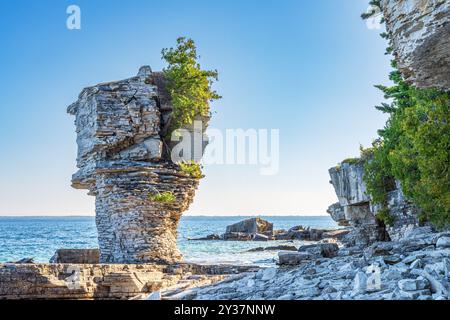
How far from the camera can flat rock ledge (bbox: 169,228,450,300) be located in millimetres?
6992

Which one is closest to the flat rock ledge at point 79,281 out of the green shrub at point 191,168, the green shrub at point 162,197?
the green shrub at point 162,197

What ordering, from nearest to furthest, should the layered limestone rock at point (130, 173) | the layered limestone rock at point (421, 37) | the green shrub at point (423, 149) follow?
the layered limestone rock at point (421, 37) < the green shrub at point (423, 149) < the layered limestone rock at point (130, 173)

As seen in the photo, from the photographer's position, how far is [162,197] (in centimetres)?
1995

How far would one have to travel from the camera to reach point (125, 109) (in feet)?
66.3

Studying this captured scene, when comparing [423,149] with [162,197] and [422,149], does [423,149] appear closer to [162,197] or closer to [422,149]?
[422,149]

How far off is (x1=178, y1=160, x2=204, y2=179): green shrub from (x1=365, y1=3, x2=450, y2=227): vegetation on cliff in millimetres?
8469

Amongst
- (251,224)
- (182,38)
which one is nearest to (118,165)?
(182,38)

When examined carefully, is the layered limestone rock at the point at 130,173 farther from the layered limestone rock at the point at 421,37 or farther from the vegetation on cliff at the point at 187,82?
the layered limestone rock at the point at 421,37

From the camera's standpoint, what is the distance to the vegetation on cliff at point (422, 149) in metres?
15.1

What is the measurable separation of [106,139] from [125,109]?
5.10 feet

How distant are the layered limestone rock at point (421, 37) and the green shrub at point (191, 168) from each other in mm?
12245

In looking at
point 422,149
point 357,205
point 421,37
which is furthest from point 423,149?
point 357,205

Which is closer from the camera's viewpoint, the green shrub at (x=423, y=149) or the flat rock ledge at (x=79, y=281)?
the flat rock ledge at (x=79, y=281)

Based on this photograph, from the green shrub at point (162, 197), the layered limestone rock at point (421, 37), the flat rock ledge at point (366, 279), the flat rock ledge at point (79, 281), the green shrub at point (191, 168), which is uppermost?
the layered limestone rock at point (421, 37)
